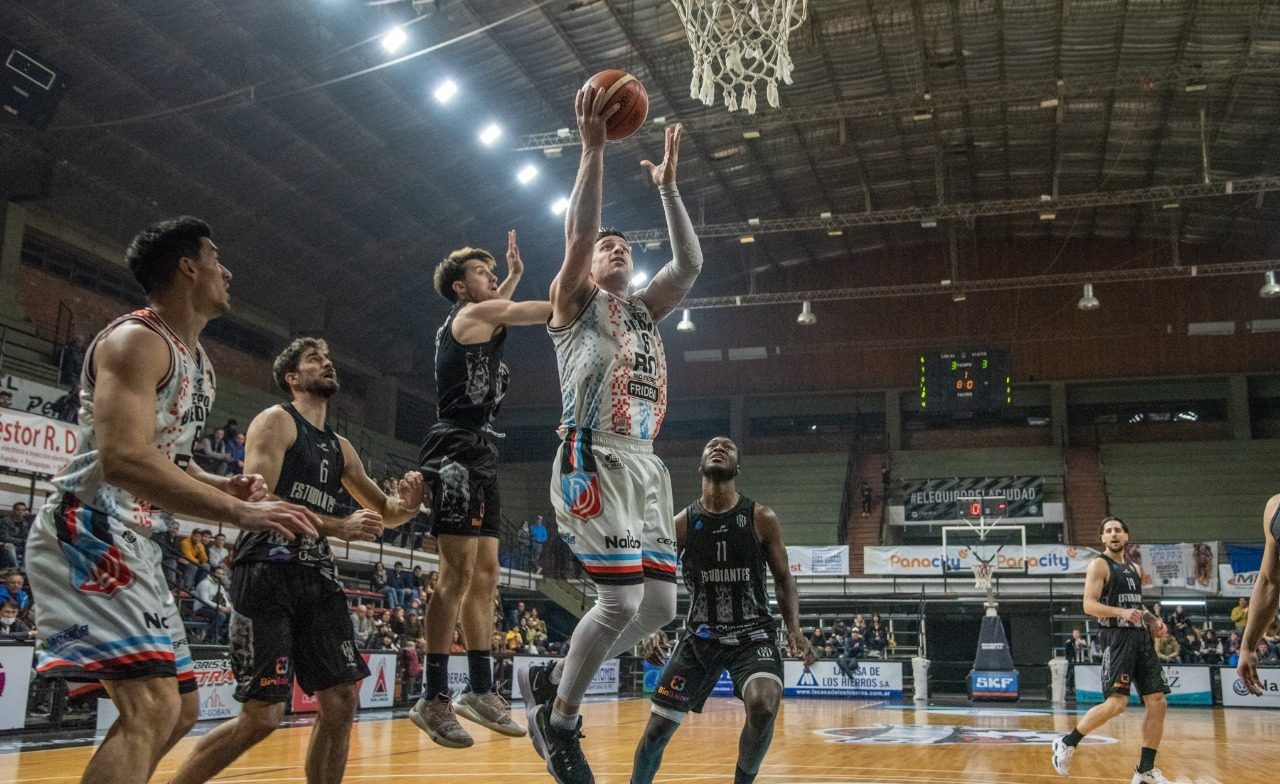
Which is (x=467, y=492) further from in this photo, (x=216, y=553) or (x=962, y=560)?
(x=962, y=560)

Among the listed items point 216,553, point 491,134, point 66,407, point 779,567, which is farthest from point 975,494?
point 779,567

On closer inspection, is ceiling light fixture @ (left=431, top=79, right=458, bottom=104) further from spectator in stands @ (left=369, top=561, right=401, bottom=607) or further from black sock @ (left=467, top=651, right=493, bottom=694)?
black sock @ (left=467, top=651, right=493, bottom=694)

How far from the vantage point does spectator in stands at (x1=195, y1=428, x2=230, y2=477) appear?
18.0 meters

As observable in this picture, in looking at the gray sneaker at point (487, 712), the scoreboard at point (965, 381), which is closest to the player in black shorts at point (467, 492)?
the gray sneaker at point (487, 712)

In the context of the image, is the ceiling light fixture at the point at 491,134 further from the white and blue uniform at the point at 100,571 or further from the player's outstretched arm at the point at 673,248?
the white and blue uniform at the point at 100,571

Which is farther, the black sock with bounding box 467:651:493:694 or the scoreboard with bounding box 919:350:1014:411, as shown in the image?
the scoreboard with bounding box 919:350:1014:411

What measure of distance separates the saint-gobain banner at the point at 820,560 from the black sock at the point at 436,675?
869 inches

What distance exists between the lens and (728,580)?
21.0 feet

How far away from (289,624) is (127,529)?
1638 mm

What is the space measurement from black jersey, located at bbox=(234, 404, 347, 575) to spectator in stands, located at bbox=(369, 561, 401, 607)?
597 inches

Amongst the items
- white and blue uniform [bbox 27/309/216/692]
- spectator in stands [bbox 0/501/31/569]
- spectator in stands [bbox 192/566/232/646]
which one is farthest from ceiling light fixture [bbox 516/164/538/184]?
white and blue uniform [bbox 27/309/216/692]

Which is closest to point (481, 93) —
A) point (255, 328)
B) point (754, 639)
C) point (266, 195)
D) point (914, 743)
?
point (266, 195)

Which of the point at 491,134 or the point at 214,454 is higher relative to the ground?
the point at 491,134

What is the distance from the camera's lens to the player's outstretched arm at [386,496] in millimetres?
4836
